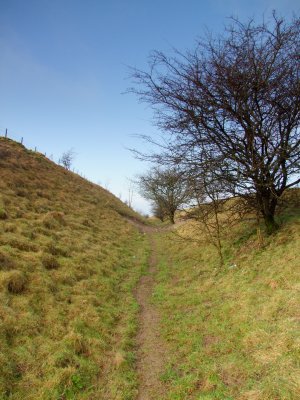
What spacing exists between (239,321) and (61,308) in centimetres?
465

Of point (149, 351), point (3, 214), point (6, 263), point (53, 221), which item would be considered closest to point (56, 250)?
point (6, 263)

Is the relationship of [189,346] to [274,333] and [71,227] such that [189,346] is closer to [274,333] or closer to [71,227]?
[274,333]

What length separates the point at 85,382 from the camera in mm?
5996

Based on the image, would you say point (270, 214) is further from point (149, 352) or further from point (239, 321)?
point (149, 352)

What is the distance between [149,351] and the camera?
729cm

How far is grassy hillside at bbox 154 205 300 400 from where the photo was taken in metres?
5.21

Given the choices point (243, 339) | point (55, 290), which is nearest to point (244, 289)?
point (243, 339)

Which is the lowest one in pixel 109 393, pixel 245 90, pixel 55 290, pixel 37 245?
pixel 109 393

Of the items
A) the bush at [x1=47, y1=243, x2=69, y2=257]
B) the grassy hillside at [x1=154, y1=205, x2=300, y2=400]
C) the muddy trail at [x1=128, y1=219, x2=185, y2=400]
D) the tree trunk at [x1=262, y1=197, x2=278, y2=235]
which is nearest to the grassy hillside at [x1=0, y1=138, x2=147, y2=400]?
the bush at [x1=47, y1=243, x2=69, y2=257]

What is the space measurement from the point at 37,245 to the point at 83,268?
1.98 meters

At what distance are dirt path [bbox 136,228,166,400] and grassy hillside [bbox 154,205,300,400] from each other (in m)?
0.22

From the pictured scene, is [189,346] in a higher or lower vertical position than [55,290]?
lower

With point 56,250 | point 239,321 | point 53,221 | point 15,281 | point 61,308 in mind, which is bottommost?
point 61,308

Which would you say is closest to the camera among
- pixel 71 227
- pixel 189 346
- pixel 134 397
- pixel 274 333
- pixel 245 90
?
pixel 134 397
